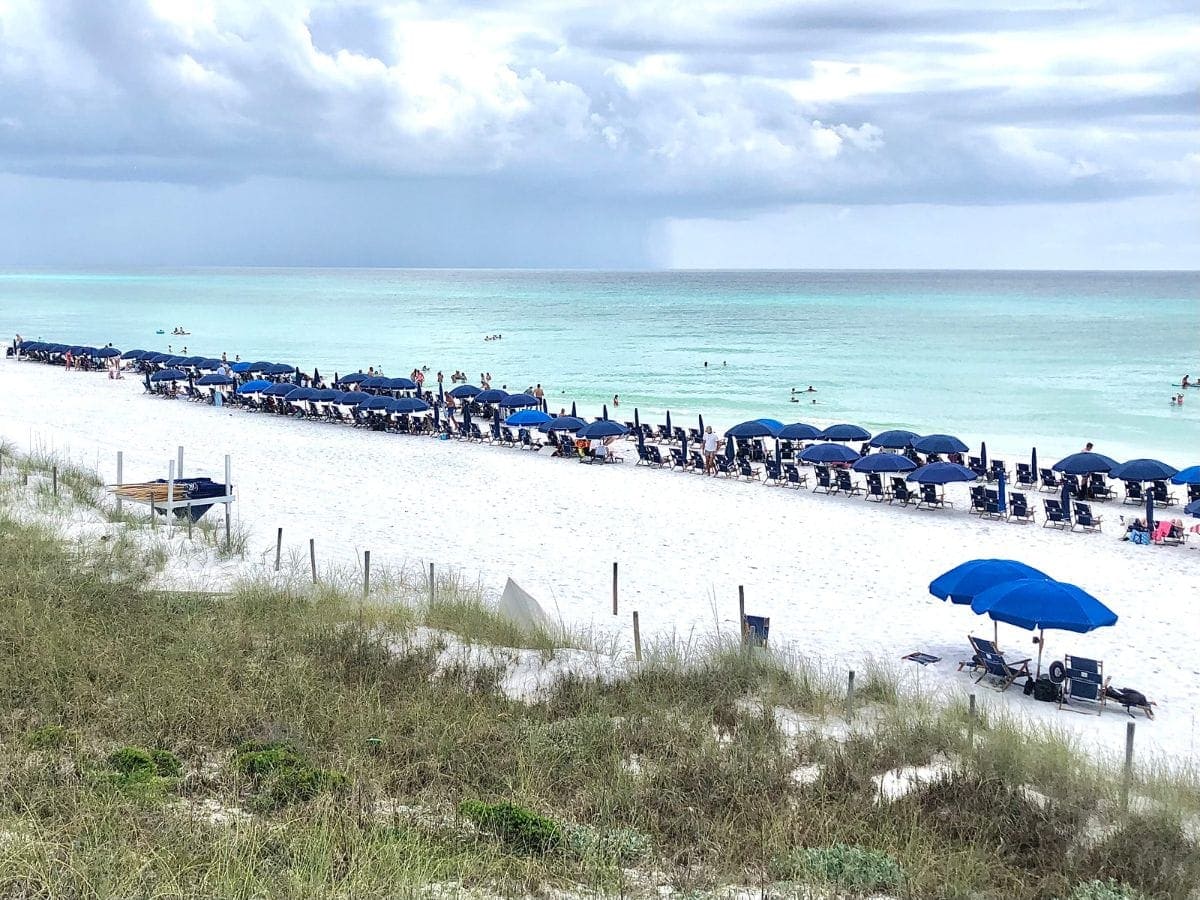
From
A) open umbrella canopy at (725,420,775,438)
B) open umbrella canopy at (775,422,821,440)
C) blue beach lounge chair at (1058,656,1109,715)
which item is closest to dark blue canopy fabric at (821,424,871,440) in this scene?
open umbrella canopy at (775,422,821,440)

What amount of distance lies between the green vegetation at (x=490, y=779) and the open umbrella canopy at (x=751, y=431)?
40.5 ft

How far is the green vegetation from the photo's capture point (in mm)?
5102

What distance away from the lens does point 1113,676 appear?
975 cm

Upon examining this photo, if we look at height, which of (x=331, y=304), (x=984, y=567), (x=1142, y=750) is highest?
(x=331, y=304)

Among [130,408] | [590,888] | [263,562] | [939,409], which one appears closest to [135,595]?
[263,562]

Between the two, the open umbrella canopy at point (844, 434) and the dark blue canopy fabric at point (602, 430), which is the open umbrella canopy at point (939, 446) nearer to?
the open umbrella canopy at point (844, 434)

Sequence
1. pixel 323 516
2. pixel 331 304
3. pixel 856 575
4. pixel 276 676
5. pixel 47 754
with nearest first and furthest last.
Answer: pixel 47 754 < pixel 276 676 < pixel 856 575 < pixel 323 516 < pixel 331 304

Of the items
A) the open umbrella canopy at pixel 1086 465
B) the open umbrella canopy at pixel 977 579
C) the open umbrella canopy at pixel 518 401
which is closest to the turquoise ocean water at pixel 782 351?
the open umbrella canopy at pixel 518 401

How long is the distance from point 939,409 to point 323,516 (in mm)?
24689

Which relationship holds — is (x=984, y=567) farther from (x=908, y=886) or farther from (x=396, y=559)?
(x=396, y=559)

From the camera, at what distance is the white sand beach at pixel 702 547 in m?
10.3

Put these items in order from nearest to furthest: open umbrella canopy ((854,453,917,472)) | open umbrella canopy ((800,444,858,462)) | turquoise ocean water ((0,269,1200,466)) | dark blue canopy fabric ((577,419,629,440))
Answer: open umbrella canopy ((854,453,917,472)) → open umbrella canopy ((800,444,858,462)) → dark blue canopy fabric ((577,419,629,440)) → turquoise ocean water ((0,269,1200,466))

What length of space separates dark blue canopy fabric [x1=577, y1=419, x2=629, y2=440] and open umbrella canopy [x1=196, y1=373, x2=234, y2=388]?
15628 mm

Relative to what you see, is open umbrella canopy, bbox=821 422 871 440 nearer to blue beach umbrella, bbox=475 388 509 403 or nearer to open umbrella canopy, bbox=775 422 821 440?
open umbrella canopy, bbox=775 422 821 440
